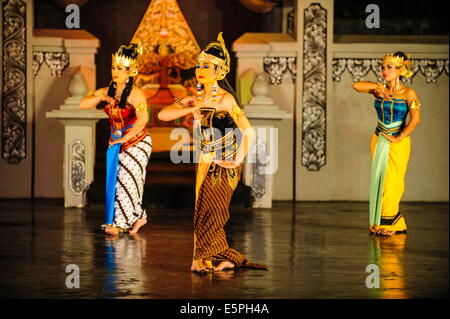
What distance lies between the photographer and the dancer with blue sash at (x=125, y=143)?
9.11 m

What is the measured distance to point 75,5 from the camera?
13164mm

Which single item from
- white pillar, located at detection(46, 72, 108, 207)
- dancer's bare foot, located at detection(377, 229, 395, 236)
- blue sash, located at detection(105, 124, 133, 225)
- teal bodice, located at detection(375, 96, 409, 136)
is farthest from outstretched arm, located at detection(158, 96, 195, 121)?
white pillar, located at detection(46, 72, 108, 207)

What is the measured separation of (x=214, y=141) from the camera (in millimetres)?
6992

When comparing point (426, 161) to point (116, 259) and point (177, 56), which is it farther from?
point (116, 259)

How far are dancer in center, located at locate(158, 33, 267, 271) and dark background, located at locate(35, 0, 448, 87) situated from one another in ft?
21.7

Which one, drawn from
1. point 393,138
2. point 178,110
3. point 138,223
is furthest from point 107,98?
point 393,138

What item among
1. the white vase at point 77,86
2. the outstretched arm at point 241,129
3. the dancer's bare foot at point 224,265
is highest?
the white vase at point 77,86

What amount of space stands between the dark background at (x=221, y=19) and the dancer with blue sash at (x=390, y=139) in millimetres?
3920

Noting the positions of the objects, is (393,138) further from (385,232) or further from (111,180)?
(111,180)

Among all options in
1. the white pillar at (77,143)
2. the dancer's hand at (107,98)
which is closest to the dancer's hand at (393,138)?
the dancer's hand at (107,98)

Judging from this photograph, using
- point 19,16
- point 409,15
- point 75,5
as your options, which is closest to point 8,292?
point 19,16

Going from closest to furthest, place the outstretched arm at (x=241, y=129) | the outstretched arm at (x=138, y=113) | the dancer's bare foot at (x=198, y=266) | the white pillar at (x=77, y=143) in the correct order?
the outstretched arm at (x=241, y=129), the dancer's bare foot at (x=198, y=266), the outstretched arm at (x=138, y=113), the white pillar at (x=77, y=143)

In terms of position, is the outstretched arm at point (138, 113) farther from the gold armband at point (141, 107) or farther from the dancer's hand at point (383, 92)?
the dancer's hand at point (383, 92)

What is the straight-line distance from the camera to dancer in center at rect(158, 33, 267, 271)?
22.9 ft
